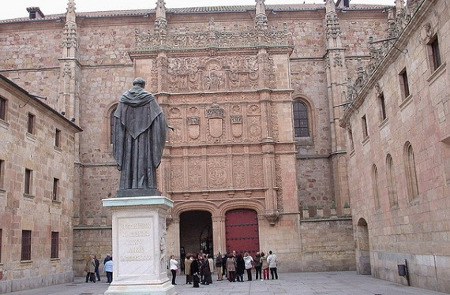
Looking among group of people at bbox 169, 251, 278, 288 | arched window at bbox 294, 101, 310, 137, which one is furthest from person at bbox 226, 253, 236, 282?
arched window at bbox 294, 101, 310, 137

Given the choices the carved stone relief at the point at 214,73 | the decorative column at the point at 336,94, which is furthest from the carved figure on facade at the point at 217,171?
the decorative column at the point at 336,94

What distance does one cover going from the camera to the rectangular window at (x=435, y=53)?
1462cm

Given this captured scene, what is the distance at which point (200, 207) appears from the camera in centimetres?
2875

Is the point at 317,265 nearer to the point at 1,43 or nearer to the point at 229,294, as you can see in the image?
the point at 229,294

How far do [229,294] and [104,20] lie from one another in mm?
27437

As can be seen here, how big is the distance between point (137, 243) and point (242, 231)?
20204mm

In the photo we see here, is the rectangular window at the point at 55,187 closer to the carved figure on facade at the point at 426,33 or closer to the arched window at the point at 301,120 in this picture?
the arched window at the point at 301,120

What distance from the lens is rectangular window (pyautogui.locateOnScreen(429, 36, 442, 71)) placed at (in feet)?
48.0

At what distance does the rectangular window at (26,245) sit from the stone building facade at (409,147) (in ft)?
49.6

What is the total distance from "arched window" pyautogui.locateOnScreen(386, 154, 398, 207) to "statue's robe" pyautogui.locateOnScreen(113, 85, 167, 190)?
12.4 m

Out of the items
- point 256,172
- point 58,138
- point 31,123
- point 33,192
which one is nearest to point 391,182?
point 256,172

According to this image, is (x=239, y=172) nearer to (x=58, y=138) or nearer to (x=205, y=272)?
(x=205, y=272)

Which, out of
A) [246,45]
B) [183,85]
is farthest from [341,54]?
[183,85]

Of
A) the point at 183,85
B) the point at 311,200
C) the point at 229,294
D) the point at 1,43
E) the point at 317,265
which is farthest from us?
the point at 1,43
